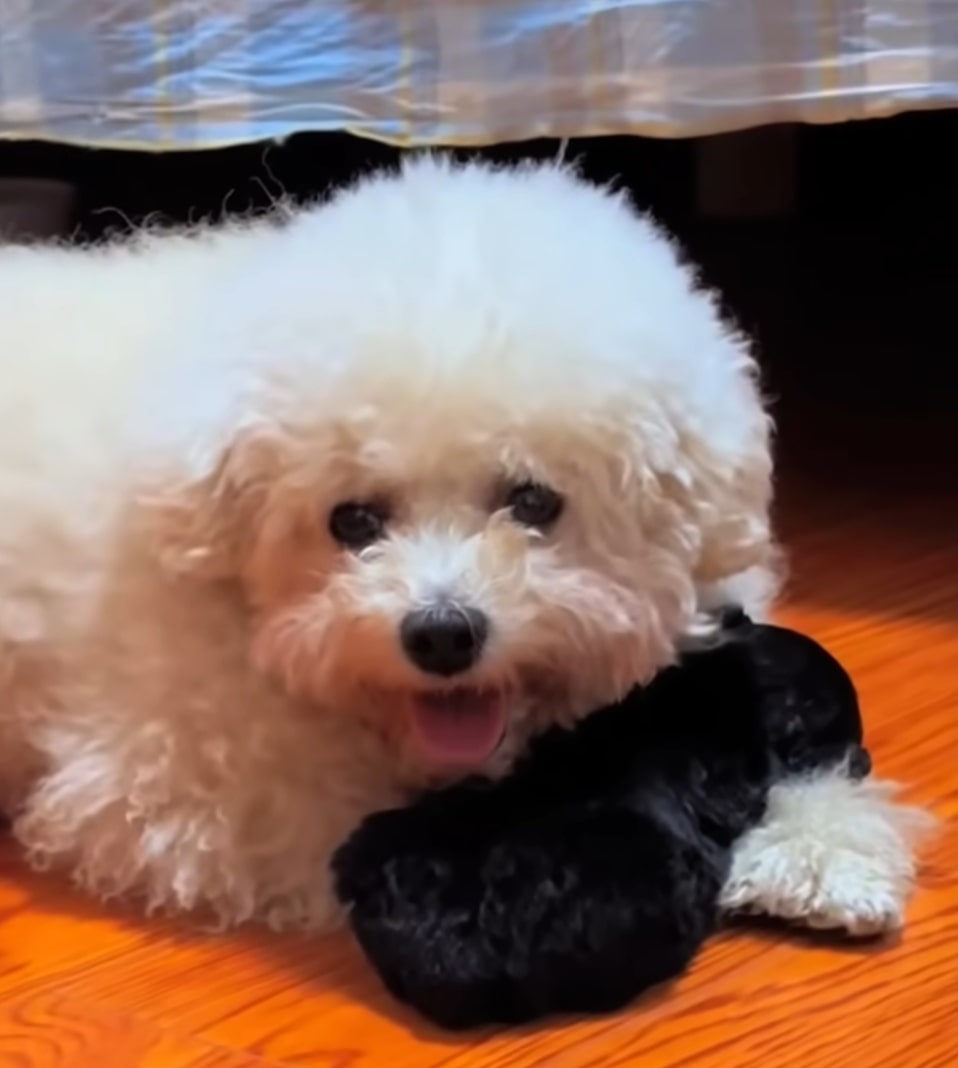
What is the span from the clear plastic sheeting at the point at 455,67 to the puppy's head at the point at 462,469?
0.58 m

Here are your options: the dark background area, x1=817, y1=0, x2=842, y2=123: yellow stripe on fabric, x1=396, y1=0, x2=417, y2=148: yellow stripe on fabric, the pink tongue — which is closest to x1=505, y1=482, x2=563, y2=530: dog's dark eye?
the pink tongue

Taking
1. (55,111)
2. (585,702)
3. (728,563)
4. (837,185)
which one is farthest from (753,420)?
(837,185)

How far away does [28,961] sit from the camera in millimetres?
1295

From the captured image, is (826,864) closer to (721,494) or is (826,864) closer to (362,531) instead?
(721,494)

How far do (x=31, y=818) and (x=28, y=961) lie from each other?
0.11 m

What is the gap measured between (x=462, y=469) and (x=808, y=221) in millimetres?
3113

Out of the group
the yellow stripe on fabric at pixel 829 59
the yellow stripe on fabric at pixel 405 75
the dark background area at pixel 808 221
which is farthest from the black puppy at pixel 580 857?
the dark background area at pixel 808 221

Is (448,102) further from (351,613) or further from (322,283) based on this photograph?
(351,613)

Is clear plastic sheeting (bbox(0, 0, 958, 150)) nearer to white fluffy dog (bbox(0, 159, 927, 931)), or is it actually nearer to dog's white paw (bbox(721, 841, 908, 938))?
white fluffy dog (bbox(0, 159, 927, 931))

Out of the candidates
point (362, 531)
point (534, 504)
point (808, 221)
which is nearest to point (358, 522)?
point (362, 531)

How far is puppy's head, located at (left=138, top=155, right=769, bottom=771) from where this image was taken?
3.90ft

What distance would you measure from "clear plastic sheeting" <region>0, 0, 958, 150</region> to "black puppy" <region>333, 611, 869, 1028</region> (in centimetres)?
65

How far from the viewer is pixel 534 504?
1220 millimetres

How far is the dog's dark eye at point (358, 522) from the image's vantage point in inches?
48.1
